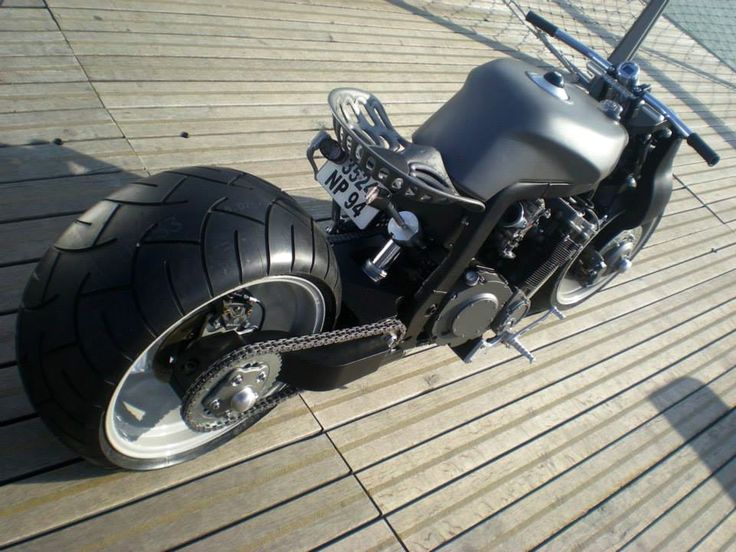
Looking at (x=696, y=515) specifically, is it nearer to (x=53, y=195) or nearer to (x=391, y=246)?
(x=391, y=246)

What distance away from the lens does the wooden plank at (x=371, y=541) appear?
69.2 inches

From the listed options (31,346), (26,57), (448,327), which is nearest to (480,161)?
(448,327)

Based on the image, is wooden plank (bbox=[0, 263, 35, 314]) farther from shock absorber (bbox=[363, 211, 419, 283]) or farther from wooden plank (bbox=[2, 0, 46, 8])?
wooden plank (bbox=[2, 0, 46, 8])

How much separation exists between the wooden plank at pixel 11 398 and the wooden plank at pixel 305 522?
2.01 feet

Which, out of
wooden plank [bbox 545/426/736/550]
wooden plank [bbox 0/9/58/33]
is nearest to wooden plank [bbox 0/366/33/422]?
wooden plank [bbox 545/426/736/550]

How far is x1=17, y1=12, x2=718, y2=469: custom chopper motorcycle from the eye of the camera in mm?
1308

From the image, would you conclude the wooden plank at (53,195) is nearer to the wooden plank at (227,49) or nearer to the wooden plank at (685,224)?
the wooden plank at (227,49)

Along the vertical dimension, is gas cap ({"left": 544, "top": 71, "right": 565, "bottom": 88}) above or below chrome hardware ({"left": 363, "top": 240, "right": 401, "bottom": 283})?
above

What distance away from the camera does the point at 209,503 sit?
1714 mm

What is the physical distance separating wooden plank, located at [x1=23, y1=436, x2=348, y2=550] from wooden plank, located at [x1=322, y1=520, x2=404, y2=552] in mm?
73

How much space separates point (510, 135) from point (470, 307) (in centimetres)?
57

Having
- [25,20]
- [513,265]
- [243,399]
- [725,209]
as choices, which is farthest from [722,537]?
[25,20]

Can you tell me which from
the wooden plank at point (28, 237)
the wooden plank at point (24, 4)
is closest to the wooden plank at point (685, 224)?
the wooden plank at point (28, 237)

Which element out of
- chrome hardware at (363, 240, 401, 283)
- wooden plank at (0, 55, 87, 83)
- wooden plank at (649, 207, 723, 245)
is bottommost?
wooden plank at (0, 55, 87, 83)
